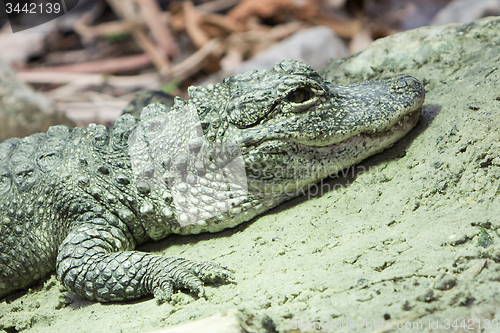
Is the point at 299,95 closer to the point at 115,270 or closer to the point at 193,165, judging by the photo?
the point at 193,165

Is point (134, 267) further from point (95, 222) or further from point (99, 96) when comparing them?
point (99, 96)

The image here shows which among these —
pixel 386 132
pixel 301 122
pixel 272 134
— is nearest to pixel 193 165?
pixel 272 134

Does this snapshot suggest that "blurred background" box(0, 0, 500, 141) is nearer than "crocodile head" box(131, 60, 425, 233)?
No

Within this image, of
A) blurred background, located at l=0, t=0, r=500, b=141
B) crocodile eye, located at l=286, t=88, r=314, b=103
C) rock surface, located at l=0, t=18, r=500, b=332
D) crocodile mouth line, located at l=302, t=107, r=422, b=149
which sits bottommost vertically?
rock surface, located at l=0, t=18, r=500, b=332

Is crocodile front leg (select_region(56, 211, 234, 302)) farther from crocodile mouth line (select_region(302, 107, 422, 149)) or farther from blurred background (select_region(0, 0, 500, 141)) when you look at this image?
blurred background (select_region(0, 0, 500, 141))

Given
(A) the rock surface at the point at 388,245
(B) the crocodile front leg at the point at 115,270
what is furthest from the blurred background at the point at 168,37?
(B) the crocodile front leg at the point at 115,270

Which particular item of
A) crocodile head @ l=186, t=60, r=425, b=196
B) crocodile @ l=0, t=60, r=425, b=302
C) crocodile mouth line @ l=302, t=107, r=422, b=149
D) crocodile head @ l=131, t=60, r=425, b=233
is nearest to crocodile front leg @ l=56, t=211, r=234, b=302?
crocodile @ l=0, t=60, r=425, b=302

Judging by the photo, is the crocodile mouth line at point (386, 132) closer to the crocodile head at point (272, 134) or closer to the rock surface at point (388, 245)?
the crocodile head at point (272, 134)
